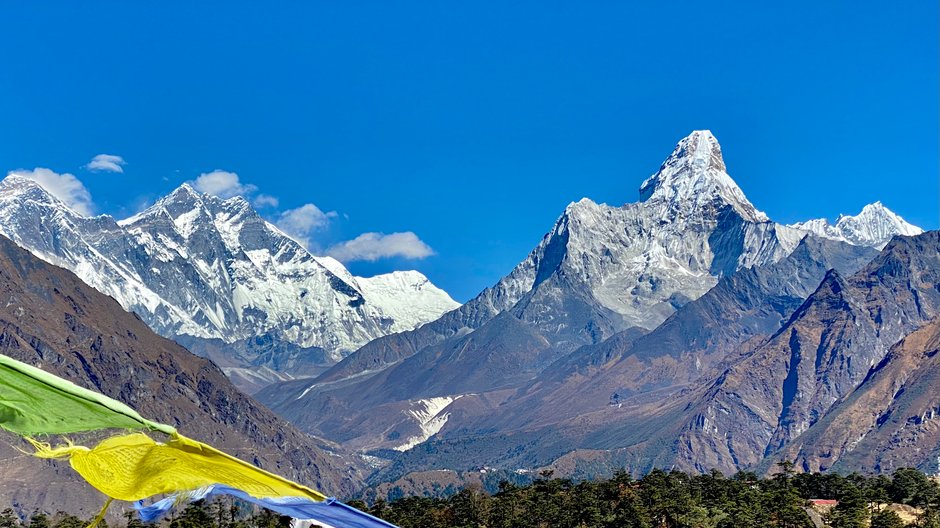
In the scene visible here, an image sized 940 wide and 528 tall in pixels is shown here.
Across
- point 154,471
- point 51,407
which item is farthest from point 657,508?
point 51,407

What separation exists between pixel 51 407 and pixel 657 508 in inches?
5251

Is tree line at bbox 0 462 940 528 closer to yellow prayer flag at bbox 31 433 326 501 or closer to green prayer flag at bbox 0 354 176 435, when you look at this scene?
yellow prayer flag at bbox 31 433 326 501

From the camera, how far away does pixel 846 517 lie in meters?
132

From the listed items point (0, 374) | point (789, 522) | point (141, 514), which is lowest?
point (141, 514)

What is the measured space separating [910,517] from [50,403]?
160 m

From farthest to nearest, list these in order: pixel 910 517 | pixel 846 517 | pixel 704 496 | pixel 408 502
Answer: pixel 408 502, pixel 704 496, pixel 910 517, pixel 846 517

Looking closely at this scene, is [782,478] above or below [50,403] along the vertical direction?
above

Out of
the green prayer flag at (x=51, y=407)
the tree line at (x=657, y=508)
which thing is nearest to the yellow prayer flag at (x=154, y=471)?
the green prayer flag at (x=51, y=407)

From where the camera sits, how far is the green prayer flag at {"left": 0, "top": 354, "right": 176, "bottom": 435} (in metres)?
10.2

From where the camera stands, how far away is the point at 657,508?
450 ft

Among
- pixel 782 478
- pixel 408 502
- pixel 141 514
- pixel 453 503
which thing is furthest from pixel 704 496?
pixel 141 514

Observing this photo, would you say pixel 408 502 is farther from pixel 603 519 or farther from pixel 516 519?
pixel 603 519

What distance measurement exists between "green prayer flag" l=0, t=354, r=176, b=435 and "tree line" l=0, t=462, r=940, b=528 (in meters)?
105

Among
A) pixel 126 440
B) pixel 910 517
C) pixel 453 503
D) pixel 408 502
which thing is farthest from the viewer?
pixel 408 502
